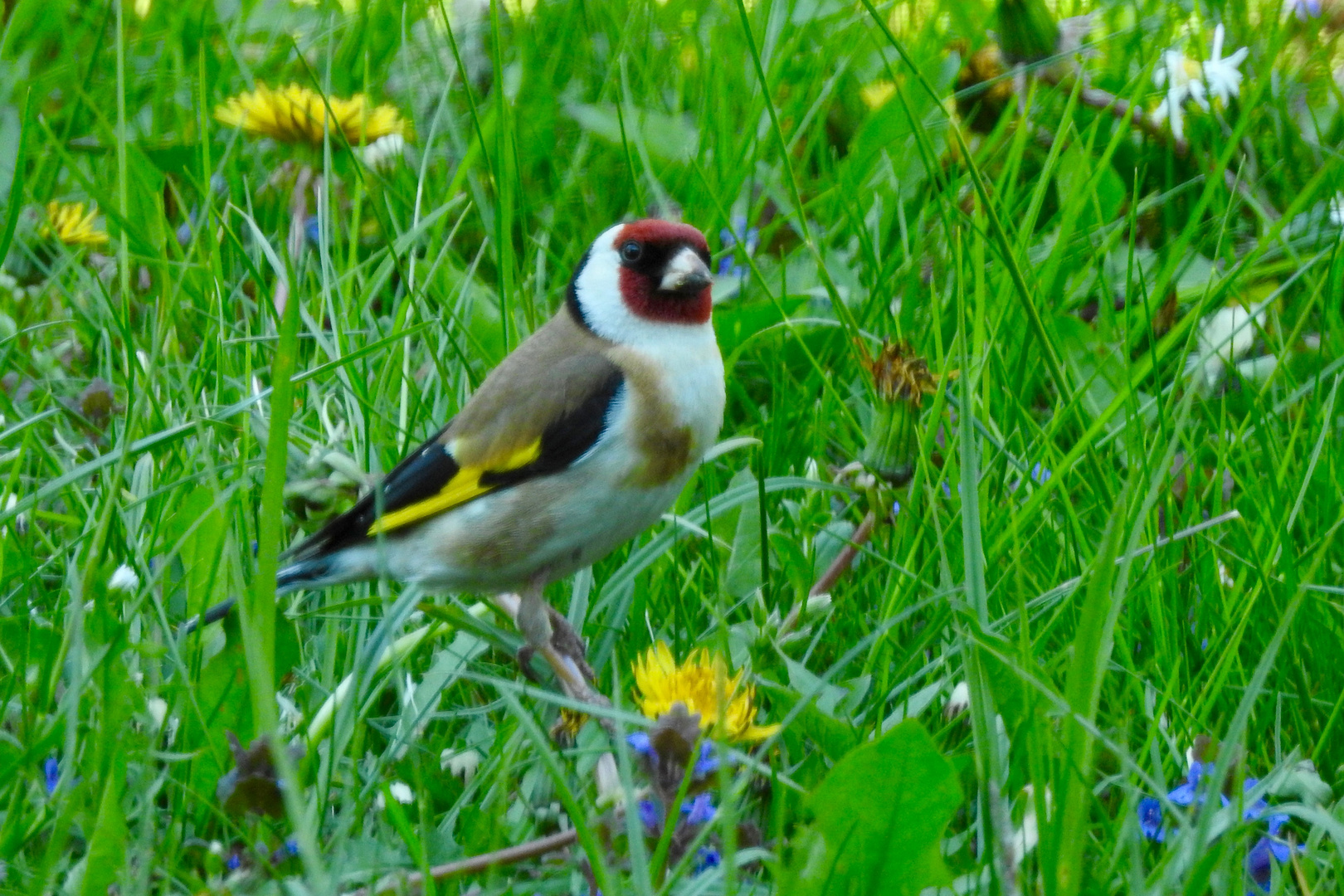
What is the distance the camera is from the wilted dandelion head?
226 centimetres

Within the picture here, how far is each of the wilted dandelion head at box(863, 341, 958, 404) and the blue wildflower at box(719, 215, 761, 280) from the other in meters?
1.32

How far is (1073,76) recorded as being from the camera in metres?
3.85

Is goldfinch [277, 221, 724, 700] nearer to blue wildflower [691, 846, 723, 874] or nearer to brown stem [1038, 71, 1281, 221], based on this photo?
blue wildflower [691, 846, 723, 874]

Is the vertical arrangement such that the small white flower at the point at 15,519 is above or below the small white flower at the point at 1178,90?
below

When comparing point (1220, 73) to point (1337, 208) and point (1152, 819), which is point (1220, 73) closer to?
point (1337, 208)

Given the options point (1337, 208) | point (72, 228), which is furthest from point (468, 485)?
point (1337, 208)

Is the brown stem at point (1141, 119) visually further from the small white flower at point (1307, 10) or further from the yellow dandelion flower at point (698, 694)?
the yellow dandelion flower at point (698, 694)

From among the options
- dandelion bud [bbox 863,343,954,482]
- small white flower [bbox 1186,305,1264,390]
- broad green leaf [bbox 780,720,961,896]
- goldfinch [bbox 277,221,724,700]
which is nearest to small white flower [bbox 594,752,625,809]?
broad green leaf [bbox 780,720,961,896]

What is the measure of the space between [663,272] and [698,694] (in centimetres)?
95

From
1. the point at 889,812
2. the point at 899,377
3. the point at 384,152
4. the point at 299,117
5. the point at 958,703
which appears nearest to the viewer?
the point at 889,812

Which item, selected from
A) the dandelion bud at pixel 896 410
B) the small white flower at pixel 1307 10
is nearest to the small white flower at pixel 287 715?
the dandelion bud at pixel 896 410

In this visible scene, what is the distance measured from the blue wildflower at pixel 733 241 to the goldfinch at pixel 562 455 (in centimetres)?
94

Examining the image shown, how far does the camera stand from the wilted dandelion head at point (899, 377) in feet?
7.41

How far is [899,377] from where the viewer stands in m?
2.27
